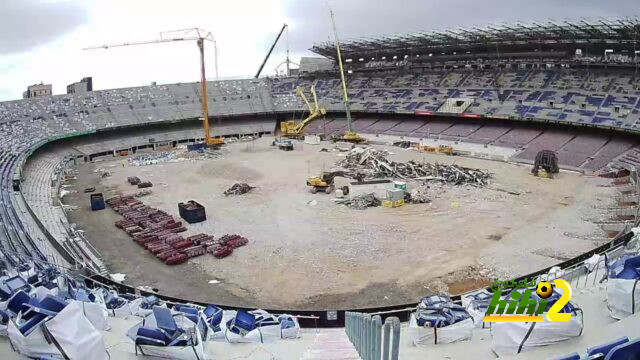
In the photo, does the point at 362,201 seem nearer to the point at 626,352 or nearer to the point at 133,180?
the point at 133,180

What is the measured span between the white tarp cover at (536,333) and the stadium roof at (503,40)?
54328 millimetres

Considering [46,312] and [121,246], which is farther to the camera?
[121,246]

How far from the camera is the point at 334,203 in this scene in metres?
38.2

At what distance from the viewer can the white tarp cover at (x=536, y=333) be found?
8266 mm

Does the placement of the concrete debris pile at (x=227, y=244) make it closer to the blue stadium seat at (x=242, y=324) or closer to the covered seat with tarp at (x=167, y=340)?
the blue stadium seat at (x=242, y=324)

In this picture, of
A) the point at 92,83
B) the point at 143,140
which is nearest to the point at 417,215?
the point at 143,140

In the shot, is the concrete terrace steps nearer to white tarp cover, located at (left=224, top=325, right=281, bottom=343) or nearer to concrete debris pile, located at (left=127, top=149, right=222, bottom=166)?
white tarp cover, located at (left=224, top=325, right=281, bottom=343)

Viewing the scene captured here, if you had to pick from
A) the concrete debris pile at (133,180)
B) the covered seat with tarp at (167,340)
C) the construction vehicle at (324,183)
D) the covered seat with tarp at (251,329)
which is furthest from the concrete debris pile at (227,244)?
the concrete debris pile at (133,180)

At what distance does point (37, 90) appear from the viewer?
9694 cm

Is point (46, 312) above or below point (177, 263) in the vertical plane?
above

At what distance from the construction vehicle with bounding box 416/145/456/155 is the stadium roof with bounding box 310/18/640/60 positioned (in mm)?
16390

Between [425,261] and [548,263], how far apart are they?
588 cm

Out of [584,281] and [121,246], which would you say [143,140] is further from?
[584,281]

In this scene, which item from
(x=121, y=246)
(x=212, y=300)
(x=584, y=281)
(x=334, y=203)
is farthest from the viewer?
(x=334, y=203)
